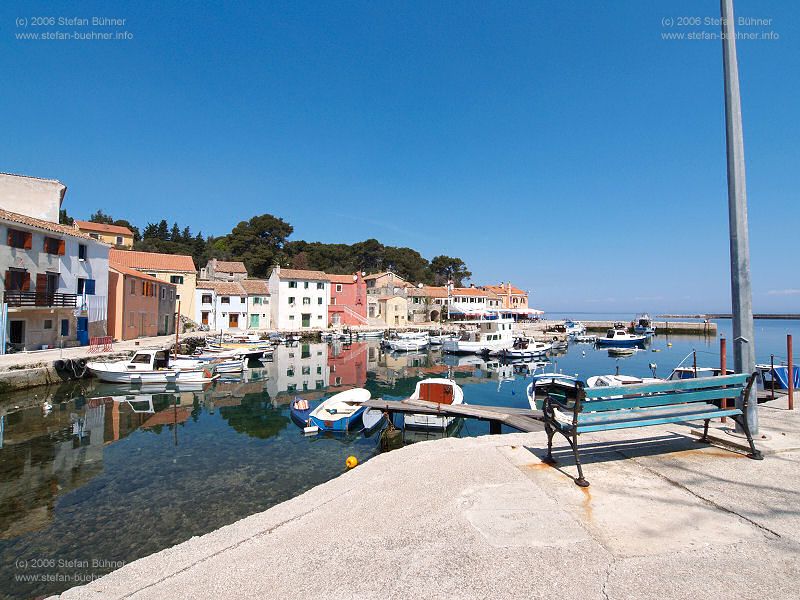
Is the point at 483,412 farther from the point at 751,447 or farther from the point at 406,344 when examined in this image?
the point at 406,344

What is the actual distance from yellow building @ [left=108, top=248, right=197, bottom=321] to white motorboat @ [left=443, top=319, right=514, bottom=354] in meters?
34.1

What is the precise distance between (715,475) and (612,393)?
1.61 m

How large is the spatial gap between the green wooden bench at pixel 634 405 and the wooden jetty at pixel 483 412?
512 centimetres

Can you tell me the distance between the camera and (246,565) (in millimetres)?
3852

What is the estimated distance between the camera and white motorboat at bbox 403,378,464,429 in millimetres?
15094

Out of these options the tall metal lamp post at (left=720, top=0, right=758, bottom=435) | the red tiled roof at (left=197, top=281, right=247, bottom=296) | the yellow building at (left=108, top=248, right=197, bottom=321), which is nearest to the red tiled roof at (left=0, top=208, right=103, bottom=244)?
the yellow building at (left=108, top=248, right=197, bottom=321)

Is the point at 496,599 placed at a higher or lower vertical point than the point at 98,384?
higher

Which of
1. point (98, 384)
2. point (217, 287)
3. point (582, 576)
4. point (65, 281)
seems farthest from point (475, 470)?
point (217, 287)

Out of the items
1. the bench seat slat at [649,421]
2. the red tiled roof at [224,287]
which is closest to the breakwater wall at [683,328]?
the red tiled roof at [224,287]

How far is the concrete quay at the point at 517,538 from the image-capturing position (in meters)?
3.34

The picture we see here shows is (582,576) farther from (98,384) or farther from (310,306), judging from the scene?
(310,306)

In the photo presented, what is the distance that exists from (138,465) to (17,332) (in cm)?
2253

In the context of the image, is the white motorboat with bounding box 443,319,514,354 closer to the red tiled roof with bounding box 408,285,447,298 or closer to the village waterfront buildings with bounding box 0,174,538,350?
the village waterfront buildings with bounding box 0,174,538,350

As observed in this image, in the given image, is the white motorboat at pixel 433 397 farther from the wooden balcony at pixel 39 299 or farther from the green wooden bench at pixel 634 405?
the wooden balcony at pixel 39 299
